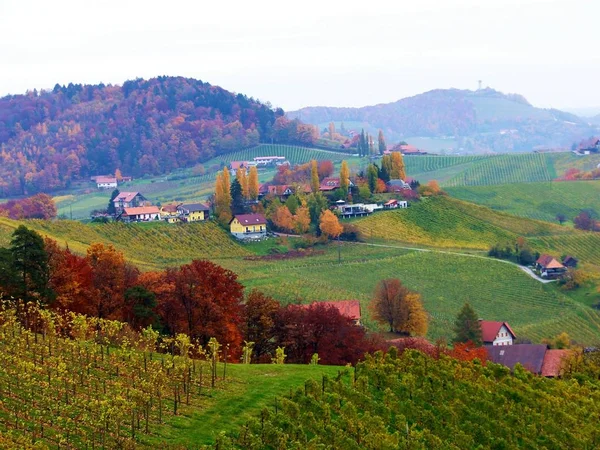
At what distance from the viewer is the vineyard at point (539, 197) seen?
372ft

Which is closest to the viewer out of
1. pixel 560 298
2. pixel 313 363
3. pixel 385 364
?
pixel 385 364

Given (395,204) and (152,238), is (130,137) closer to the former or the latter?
(395,204)

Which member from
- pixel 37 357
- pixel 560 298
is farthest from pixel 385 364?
pixel 560 298

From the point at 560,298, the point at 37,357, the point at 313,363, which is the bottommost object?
the point at 560,298

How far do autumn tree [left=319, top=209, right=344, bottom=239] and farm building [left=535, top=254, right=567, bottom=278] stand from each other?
18.7m

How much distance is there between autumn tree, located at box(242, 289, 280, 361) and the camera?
132ft

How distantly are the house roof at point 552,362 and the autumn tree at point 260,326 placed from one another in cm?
1423

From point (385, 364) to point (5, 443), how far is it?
48.7 feet

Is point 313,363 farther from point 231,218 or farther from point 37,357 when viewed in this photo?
point 231,218

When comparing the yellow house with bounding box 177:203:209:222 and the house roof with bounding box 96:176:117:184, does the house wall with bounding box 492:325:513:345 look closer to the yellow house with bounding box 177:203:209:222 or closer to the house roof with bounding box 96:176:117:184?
the yellow house with bounding box 177:203:209:222

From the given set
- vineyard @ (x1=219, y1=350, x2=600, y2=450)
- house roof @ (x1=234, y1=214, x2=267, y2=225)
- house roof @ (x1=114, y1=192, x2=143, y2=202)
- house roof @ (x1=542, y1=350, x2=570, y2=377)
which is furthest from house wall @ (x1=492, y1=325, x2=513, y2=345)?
house roof @ (x1=114, y1=192, x2=143, y2=202)

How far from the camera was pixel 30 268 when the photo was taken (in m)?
34.7

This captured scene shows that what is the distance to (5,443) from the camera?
17.8 metres

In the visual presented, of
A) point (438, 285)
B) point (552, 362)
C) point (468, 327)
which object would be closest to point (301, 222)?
point (438, 285)
